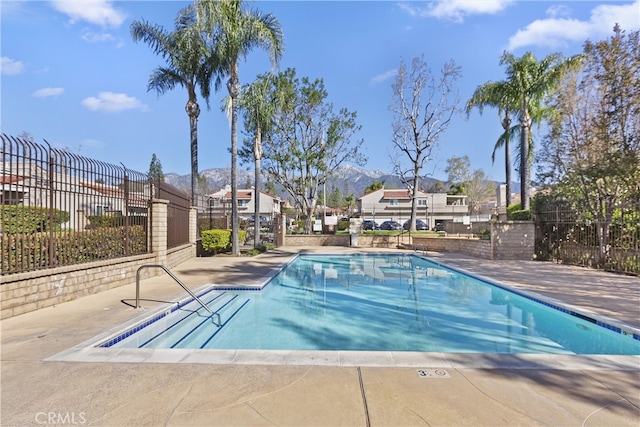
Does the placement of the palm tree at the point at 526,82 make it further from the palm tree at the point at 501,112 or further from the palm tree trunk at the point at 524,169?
the palm tree at the point at 501,112

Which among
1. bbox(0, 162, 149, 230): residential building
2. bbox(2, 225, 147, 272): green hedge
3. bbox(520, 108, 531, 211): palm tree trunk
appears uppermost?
bbox(520, 108, 531, 211): palm tree trunk

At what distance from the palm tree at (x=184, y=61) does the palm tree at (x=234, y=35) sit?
41.8 inches

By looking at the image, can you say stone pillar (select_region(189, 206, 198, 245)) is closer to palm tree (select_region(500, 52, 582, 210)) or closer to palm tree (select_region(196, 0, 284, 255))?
palm tree (select_region(196, 0, 284, 255))

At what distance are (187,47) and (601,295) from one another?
17929 millimetres

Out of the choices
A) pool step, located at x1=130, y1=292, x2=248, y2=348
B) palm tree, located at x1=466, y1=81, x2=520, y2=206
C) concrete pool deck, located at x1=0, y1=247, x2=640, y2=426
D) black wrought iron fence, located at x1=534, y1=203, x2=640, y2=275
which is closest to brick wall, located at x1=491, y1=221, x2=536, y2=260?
black wrought iron fence, located at x1=534, y1=203, x2=640, y2=275

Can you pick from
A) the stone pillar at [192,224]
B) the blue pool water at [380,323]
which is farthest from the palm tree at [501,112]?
the stone pillar at [192,224]

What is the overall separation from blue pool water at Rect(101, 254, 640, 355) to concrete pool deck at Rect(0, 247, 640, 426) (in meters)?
1.08

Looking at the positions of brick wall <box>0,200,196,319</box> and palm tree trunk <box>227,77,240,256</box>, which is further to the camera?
palm tree trunk <box>227,77,240,256</box>

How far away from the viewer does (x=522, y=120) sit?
16359mm

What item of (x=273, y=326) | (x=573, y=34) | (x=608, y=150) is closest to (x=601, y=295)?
(x=608, y=150)

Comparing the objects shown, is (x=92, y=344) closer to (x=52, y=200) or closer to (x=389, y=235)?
(x=52, y=200)

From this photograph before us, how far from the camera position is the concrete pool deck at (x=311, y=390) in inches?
101

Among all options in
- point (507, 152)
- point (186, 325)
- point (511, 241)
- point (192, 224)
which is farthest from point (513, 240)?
point (192, 224)

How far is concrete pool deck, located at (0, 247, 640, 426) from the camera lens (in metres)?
2.56
